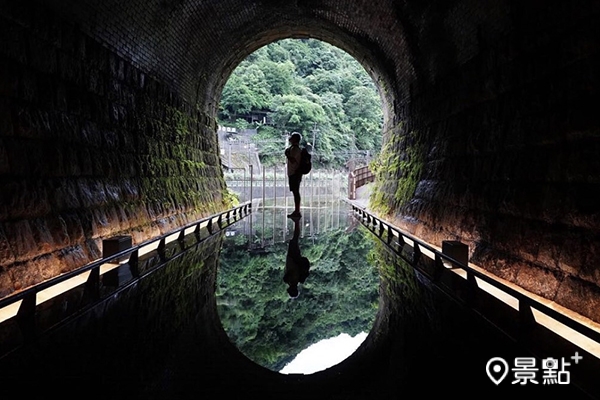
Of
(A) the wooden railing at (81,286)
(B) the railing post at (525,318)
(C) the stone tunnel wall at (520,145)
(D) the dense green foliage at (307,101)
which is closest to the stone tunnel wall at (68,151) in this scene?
(A) the wooden railing at (81,286)

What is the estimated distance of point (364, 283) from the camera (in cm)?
492

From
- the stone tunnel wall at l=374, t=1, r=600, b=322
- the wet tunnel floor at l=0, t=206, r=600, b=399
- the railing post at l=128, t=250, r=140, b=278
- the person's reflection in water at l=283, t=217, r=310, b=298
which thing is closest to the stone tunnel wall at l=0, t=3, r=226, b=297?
the railing post at l=128, t=250, r=140, b=278

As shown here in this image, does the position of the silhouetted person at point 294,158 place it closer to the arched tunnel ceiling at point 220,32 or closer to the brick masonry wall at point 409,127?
the brick masonry wall at point 409,127

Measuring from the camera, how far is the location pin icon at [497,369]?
241 cm

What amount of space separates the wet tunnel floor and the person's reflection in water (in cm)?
9

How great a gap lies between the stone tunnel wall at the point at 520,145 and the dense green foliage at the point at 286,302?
148 cm

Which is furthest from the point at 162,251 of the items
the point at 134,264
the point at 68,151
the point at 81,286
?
the point at 81,286

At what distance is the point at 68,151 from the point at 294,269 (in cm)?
297

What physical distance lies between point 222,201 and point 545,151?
35.1 feet

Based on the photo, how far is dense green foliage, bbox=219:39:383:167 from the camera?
134 ft

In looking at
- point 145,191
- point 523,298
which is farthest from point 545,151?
point 145,191

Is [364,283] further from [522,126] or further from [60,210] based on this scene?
[60,210]

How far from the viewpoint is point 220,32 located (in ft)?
36.1

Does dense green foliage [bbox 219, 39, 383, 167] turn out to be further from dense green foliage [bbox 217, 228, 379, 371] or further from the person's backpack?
dense green foliage [bbox 217, 228, 379, 371]
